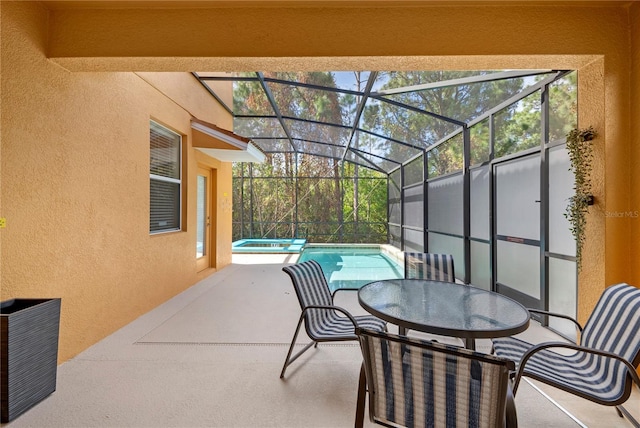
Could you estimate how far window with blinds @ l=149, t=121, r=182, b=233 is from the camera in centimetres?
409

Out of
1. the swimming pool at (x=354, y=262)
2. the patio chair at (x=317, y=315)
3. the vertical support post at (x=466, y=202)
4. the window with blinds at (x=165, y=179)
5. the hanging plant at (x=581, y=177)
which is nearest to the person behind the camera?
the patio chair at (x=317, y=315)

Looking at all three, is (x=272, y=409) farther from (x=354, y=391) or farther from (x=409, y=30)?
(x=409, y=30)

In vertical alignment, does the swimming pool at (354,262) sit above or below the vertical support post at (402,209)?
below

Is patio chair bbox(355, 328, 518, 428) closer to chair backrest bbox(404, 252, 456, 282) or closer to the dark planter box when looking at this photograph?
chair backrest bbox(404, 252, 456, 282)

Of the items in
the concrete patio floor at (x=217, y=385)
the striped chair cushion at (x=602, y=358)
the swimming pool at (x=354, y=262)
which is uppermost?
the striped chair cushion at (x=602, y=358)

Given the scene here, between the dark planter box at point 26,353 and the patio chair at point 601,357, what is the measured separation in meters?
2.99

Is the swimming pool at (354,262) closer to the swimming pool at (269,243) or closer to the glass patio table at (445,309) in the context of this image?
the swimming pool at (269,243)

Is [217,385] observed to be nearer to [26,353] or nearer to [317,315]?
[317,315]

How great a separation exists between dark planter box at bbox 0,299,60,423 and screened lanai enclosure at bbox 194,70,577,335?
12.1ft

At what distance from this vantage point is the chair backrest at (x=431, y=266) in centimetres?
314

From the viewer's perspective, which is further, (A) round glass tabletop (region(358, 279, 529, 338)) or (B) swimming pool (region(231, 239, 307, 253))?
(B) swimming pool (region(231, 239, 307, 253))

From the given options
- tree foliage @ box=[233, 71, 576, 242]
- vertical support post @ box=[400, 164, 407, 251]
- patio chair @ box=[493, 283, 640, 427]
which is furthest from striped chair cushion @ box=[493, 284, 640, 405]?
vertical support post @ box=[400, 164, 407, 251]

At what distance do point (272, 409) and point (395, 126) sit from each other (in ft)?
17.4

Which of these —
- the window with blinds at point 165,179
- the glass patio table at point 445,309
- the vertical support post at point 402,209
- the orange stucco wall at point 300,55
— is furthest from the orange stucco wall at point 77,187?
the vertical support post at point 402,209
